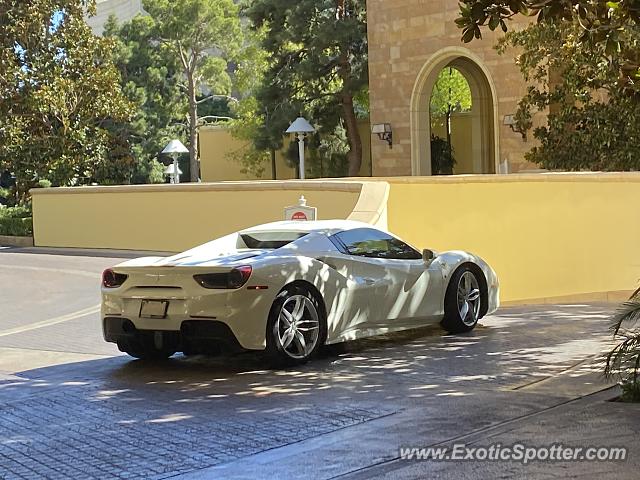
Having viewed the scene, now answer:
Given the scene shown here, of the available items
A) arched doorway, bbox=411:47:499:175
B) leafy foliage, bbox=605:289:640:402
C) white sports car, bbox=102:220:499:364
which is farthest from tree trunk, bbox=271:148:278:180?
leafy foliage, bbox=605:289:640:402

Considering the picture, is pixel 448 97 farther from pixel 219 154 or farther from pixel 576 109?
pixel 576 109

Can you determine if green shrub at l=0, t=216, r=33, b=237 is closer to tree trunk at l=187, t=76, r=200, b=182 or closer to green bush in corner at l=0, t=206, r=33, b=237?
green bush in corner at l=0, t=206, r=33, b=237

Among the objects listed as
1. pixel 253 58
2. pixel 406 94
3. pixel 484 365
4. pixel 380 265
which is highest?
pixel 253 58

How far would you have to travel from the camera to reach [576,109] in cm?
2203

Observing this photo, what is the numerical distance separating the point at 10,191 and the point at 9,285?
58.4 ft

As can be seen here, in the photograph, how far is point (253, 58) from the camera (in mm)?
47062

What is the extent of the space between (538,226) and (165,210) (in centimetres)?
Result: 811

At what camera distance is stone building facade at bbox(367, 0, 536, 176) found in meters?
27.2

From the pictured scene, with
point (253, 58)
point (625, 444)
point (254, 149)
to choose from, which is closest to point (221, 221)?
point (625, 444)

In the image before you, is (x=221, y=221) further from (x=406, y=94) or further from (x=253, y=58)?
(x=253, y=58)

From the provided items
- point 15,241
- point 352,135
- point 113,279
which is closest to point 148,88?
point 352,135

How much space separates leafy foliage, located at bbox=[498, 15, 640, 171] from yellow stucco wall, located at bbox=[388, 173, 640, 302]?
7.38 ft

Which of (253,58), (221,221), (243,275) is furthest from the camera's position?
(253,58)

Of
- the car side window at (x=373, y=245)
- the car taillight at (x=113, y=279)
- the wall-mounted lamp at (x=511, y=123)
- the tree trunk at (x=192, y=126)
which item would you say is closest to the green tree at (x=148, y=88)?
the tree trunk at (x=192, y=126)
